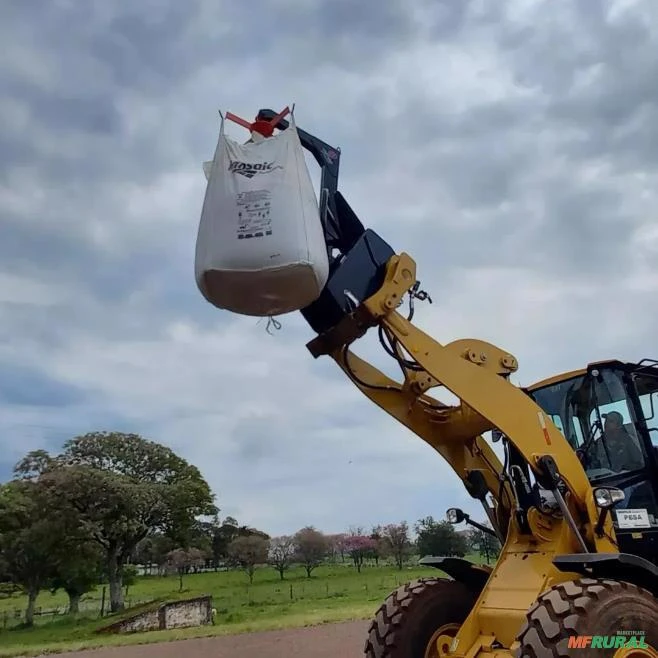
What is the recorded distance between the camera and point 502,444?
634 cm

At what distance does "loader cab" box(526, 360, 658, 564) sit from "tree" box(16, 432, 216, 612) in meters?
27.3

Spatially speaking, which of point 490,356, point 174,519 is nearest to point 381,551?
point 174,519

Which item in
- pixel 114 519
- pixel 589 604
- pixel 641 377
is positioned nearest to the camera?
pixel 589 604

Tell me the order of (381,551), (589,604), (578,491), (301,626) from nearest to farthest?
(589,604), (578,491), (301,626), (381,551)

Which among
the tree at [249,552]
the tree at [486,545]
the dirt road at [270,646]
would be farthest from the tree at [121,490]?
the tree at [486,545]

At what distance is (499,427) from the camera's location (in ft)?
17.8

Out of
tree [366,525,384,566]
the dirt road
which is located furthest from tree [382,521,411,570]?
the dirt road

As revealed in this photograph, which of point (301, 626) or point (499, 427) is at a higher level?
point (499, 427)

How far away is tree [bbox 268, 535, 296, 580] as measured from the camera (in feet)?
151

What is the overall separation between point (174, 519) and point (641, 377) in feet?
97.9

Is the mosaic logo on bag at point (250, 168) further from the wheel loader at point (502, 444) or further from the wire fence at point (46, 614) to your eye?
the wire fence at point (46, 614)

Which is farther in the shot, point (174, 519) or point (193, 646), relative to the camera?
point (174, 519)

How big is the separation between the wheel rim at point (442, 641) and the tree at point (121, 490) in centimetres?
2646

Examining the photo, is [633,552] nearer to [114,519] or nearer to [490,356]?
[490,356]
